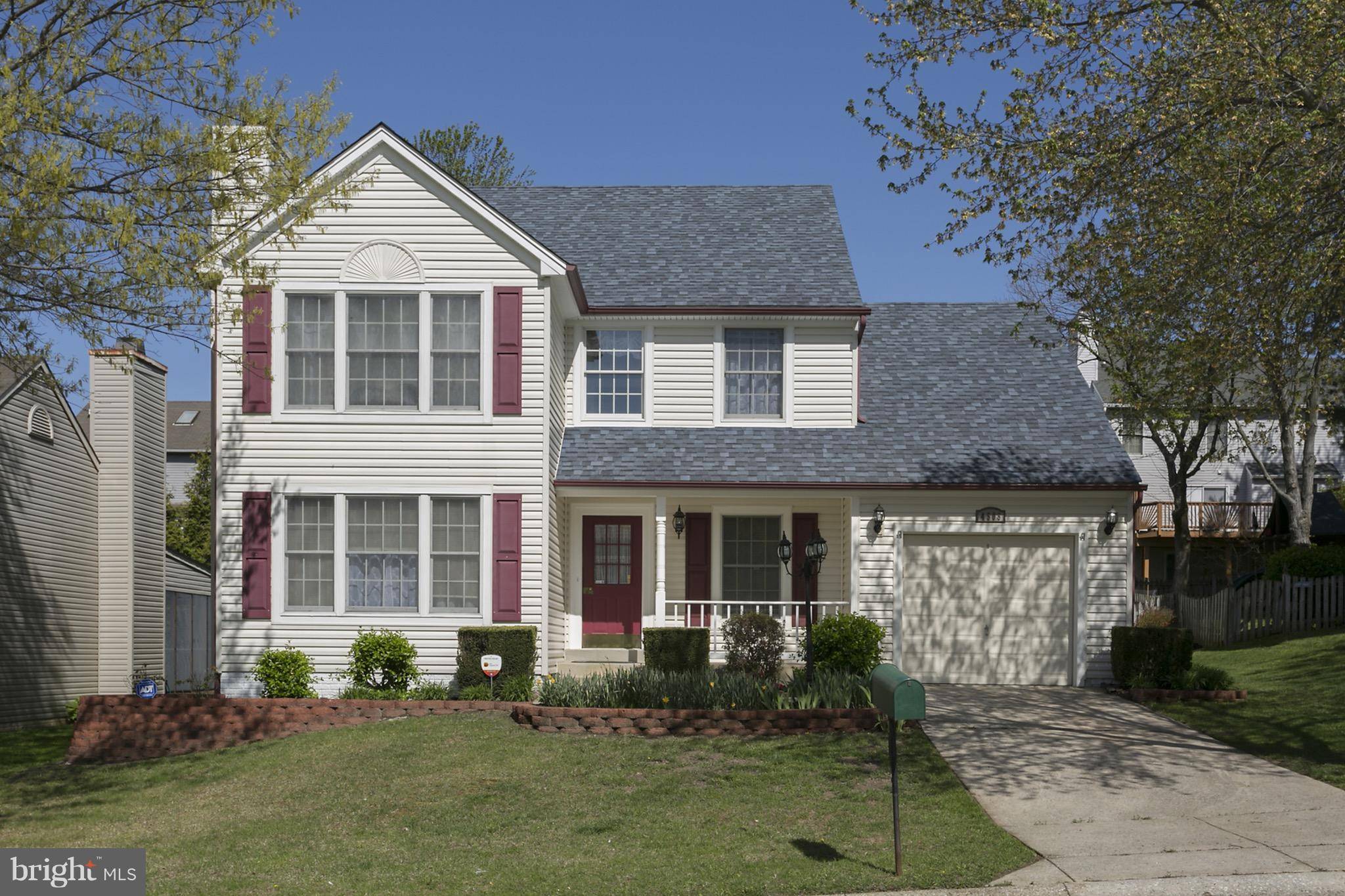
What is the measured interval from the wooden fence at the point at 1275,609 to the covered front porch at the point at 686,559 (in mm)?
10106

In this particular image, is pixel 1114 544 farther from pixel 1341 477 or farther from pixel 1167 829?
pixel 1341 477

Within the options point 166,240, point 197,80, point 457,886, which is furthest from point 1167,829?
point 197,80

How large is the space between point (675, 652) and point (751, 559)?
414 cm

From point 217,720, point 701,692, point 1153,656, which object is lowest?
point 217,720

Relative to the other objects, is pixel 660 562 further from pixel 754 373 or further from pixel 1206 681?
pixel 1206 681

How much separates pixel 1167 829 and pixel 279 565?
482 inches

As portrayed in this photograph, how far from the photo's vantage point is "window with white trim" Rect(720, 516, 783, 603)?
21.1m

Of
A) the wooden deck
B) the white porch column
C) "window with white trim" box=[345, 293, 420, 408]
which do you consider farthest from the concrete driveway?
the wooden deck

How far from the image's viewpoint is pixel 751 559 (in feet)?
69.5

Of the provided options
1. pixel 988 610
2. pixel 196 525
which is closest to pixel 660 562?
pixel 988 610

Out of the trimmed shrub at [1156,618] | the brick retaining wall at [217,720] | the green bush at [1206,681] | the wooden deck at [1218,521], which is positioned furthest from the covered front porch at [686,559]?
the wooden deck at [1218,521]

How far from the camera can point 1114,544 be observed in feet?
62.5

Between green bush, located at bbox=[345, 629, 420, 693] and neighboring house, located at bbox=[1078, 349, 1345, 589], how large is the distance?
25.9 m

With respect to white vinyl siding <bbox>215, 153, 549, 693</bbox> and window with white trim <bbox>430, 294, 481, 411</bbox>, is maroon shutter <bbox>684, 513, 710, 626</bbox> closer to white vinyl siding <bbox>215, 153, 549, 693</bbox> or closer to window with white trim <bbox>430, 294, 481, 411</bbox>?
white vinyl siding <bbox>215, 153, 549, 693</bbox>
